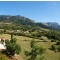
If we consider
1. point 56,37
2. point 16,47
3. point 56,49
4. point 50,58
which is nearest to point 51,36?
point 56,37

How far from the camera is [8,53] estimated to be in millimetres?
44844

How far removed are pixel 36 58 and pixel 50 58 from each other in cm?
1158

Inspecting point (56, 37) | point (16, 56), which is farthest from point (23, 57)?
point (56, 37)

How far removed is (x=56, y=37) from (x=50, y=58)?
58.1m

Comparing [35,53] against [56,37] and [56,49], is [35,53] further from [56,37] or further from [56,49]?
[56,37]

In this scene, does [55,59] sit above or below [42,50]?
below

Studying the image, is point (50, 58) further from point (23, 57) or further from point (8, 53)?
point (8, 53)

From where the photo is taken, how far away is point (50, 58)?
51.5 metres

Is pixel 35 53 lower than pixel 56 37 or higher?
higher

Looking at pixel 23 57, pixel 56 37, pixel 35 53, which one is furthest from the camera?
pixel 56 37

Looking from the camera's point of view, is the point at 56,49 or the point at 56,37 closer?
the point at 56,49

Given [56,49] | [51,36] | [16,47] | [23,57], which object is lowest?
[51,36]

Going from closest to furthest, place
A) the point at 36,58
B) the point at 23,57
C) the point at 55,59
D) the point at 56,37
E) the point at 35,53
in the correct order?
the point at 36,58
the point at 35,53
the point at 23,57
the point at 55,59
the point at 56,37

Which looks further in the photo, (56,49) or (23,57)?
(56,49)
